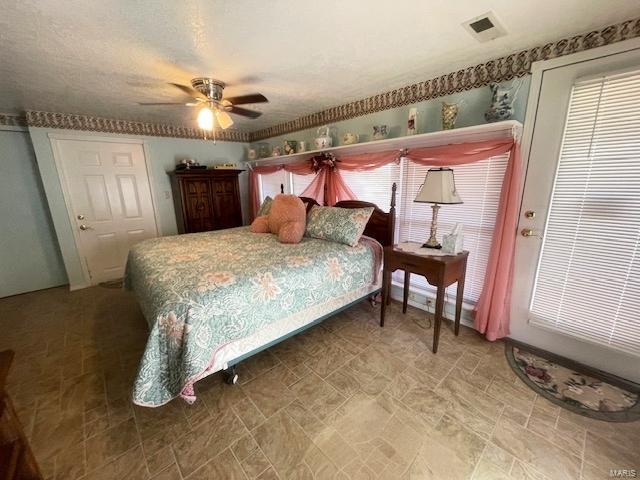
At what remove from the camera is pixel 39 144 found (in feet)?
10.2

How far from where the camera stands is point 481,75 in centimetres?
205

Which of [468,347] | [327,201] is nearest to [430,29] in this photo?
[327,201]

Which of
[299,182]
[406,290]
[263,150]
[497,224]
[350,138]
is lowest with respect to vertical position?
[406,290]

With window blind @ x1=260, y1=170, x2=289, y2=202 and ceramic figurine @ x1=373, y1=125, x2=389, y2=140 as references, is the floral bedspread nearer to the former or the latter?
ceramic figurine @ x1=373, y1=125, x2=389, y2=140

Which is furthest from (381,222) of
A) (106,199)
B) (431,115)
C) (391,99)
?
(106,199)

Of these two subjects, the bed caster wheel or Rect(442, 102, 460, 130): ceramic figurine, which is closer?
the bed caster wheel

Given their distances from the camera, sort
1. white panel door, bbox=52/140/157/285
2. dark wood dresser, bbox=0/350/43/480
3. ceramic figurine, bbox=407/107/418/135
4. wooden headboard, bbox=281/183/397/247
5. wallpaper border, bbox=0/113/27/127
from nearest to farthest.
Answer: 1. dark wood dresser, bbox=0/350/43/480
2. ceramic figurine, bbox=407/107/418/135
3. wooden headboard, bbox=281/183/397/247
4. wallpaper border, bbox=0/113/27/127
5. white panel door, bbox=52/140/157/285

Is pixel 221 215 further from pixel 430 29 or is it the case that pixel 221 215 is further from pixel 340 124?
pixel 430 29

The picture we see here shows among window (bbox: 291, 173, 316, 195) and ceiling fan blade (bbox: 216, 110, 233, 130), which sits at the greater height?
ceiling fan blade (bbox: 216, 110, 233, 130)

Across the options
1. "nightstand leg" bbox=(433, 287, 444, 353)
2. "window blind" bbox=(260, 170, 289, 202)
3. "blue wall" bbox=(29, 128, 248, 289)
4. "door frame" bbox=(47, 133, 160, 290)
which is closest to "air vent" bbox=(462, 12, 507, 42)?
"nightstand leg" bbox=(433, 287, 444, 353)

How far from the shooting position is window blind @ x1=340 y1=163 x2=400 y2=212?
2.82 m

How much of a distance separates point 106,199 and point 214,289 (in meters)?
3.28

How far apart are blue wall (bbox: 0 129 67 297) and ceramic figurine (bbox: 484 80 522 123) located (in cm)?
518

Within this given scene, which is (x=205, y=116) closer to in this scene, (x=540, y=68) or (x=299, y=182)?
(x=299, y=182)
